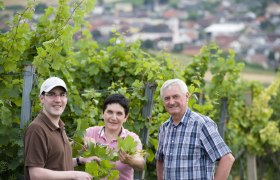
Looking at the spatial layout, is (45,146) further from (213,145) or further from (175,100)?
(213,145)

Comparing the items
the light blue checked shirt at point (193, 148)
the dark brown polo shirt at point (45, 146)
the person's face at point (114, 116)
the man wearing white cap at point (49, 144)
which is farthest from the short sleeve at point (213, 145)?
the dark brown polo shirt at point (45, 146)

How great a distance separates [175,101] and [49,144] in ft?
3.61

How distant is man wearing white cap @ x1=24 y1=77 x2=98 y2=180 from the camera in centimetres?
383

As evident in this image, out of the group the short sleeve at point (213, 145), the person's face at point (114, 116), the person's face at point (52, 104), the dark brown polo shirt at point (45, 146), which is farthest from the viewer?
the person's face at point (114, 116)

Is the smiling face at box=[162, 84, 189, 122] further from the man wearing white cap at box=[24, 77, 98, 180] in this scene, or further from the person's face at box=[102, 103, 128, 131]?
the man wearing white cap at box=[24, 77, 98, 180]

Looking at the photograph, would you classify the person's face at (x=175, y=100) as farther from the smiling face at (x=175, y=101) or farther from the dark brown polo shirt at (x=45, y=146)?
the dark brown polo shirt at (x=45, y=146)

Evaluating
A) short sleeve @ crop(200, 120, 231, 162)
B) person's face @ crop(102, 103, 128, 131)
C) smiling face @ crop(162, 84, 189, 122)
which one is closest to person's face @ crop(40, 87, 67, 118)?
person's face @ crop(102, 103, 128, 131)

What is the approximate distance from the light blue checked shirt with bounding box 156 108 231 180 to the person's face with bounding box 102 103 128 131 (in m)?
0.39

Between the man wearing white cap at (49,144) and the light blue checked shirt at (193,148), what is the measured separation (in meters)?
0.79

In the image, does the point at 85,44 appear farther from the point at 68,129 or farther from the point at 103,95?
the point at 68,129

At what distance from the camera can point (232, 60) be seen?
9023mm

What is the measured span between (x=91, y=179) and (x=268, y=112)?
8237mm

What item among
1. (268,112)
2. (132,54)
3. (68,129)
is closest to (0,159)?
(68,129)

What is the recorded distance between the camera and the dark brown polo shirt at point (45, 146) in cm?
382
